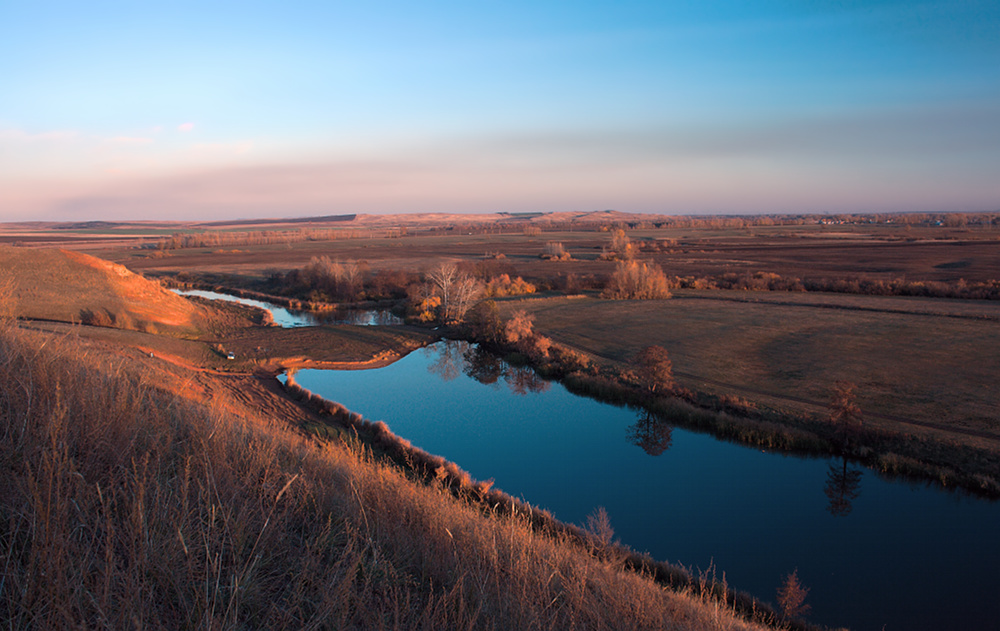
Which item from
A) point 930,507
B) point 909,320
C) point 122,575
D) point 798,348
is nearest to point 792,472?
point 930,507

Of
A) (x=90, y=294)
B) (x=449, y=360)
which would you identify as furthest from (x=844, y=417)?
(x=90, y=294)

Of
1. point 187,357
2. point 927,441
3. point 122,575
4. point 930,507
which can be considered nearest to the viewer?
point 122,575

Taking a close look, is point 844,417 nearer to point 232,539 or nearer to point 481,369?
point 481,369

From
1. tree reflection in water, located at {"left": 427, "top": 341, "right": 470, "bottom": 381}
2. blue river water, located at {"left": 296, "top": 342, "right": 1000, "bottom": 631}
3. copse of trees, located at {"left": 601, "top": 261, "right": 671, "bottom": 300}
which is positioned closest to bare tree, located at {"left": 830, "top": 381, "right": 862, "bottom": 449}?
blue river water, located at {"left": 296, "top": 342, "right": 1000, "bottom": 631}

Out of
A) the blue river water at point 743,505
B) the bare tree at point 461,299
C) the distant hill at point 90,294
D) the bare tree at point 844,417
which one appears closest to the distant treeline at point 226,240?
the distant hill at point 90,294

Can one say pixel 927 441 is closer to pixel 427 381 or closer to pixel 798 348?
pixel 798 348

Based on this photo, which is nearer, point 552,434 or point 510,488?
point 510,488

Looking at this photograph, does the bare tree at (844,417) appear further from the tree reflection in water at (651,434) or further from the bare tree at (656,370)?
the bare tree at (656,370)
